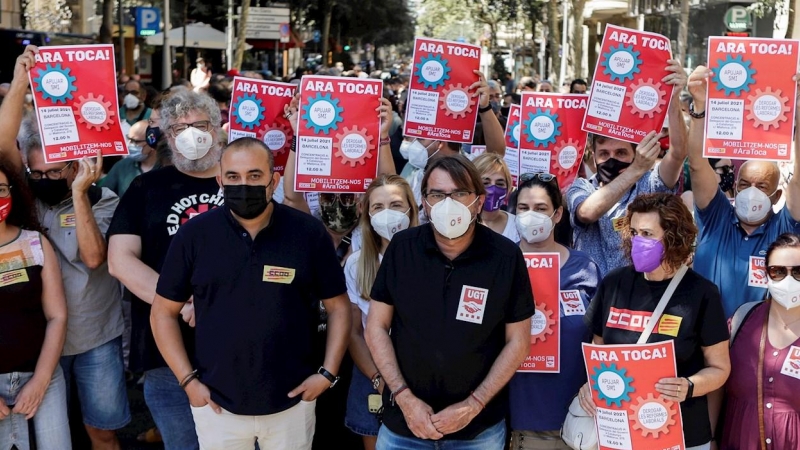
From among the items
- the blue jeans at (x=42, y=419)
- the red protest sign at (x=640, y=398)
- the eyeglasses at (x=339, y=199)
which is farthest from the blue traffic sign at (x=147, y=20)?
the red protest sign at (x=640, y=398)

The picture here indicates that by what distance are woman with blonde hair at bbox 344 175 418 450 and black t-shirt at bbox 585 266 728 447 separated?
127 cm

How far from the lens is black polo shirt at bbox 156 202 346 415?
408cm

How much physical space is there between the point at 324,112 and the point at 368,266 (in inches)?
44.7

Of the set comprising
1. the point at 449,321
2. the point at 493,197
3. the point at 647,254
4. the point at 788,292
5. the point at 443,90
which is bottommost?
the point at 449,321

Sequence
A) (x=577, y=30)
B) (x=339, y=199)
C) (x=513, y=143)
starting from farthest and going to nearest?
1. (x=577, y=30)
2. (x=513, y=143)
3. (x=339, y=199)

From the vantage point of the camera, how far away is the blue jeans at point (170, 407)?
15.6 ft

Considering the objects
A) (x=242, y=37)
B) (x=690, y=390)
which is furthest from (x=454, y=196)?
(x=242, y=37)

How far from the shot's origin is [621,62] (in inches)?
208

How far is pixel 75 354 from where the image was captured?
5.04 metres

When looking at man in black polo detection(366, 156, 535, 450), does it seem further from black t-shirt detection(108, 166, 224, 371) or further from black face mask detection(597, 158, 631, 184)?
black face mask detection(597, 158, 631, 184)

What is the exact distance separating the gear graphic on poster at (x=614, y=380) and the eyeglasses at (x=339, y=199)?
228 centimetres

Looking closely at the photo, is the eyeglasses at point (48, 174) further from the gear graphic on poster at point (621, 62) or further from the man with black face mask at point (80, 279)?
the gear graphic on poster at point (621, 62)

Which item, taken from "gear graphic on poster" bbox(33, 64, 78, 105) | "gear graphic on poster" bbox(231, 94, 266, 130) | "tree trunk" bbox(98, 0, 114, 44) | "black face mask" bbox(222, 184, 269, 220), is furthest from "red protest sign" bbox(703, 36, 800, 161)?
"tree trunk" bbox(98, 0, 114, 44)

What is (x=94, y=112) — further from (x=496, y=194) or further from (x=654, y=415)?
(x=654, y=415)
